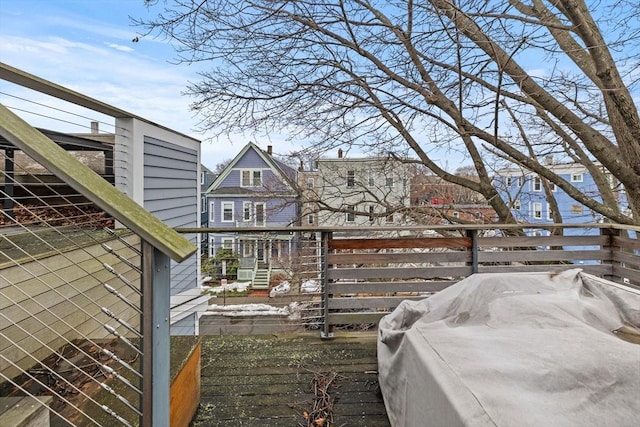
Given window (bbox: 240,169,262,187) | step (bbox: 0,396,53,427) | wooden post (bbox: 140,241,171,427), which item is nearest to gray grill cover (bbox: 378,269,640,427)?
wooden post (bbox: 140,241,171,427)

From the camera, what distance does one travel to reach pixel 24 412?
115 cm

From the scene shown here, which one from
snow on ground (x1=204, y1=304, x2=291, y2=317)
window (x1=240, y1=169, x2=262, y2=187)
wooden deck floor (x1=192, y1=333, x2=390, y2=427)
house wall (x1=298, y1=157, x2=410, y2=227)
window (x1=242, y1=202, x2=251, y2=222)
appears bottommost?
snow on ground (x1=204, y1=304, x2=291, y2=317)

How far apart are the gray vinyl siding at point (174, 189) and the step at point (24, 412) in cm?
282

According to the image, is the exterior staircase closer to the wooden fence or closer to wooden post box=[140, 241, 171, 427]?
the wooden fence

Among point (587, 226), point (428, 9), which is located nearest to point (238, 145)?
point (428, 9)

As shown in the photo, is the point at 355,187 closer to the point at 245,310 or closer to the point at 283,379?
the point at 245,310

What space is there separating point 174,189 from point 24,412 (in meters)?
4.32

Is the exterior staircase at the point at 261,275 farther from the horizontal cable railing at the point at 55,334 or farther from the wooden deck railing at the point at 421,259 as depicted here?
the horizontal cable railing at the point at 55,334

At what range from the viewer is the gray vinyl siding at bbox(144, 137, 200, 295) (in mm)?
4395

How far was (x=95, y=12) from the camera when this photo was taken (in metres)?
4.68

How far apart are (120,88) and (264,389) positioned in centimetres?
545

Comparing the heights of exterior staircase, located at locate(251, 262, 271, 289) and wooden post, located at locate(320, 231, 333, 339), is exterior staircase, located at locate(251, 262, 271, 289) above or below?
below

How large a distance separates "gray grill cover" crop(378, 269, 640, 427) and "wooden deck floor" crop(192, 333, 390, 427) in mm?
294

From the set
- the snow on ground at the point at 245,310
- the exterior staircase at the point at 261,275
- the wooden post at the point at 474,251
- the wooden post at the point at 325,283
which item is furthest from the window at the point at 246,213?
the wooden post at the point at 474,251
